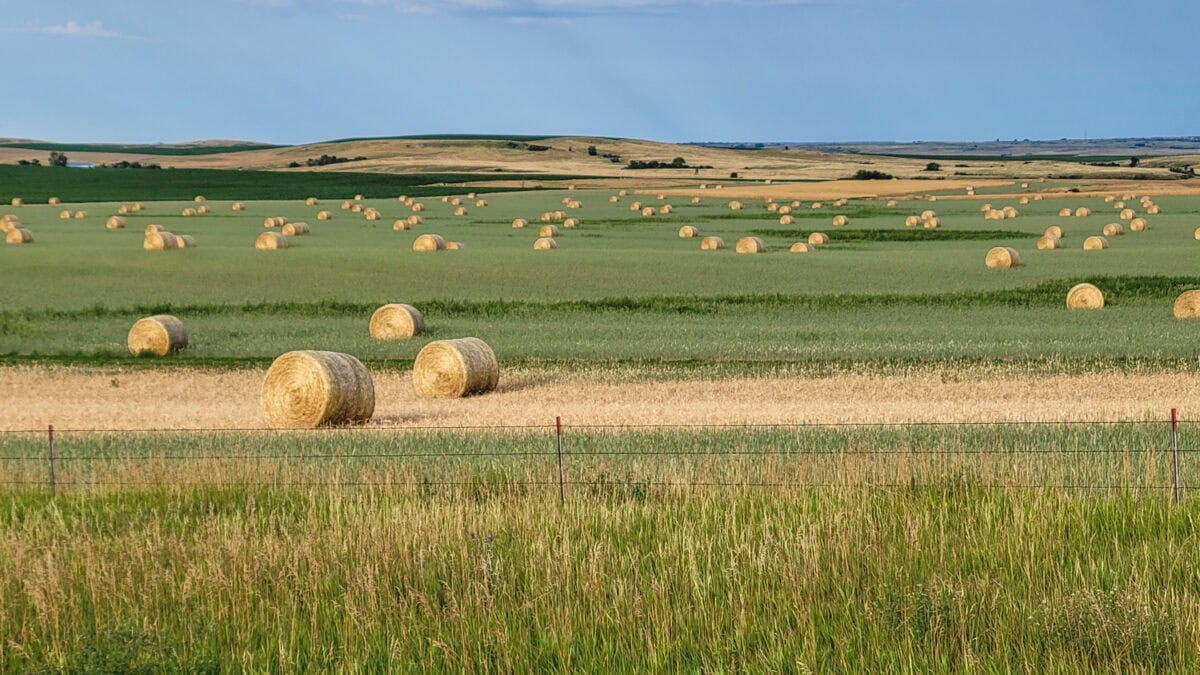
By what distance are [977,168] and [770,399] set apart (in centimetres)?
13770

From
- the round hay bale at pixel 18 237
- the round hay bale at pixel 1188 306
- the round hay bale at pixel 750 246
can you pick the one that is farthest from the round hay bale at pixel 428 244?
the round hay bale at pixel 1188 306

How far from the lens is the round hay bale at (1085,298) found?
35.4 m

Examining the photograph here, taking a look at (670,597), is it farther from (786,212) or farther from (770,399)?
(786,212)

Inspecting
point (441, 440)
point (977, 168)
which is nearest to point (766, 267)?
point (441, 440)

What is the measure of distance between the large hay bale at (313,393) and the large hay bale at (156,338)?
8612 mm

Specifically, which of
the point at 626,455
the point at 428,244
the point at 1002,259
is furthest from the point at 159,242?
the point at 626,455

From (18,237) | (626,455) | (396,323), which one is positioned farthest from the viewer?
(18,237)

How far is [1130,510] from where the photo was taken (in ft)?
37.8

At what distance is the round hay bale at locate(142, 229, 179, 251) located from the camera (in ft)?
167

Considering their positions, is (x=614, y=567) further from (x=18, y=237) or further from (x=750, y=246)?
(x=18, y=237)

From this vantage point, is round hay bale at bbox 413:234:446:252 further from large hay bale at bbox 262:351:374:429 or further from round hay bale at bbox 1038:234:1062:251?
large hay bale at bbox 262:351:374:429

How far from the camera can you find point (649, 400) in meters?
24.1

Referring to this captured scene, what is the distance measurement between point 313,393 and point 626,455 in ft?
26.5

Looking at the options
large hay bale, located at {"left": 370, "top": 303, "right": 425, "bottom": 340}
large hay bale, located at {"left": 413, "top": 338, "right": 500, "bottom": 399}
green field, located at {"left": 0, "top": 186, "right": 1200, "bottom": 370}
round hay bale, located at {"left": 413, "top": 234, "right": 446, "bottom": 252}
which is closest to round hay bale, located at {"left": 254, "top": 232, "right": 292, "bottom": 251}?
green field, located at {"left": 0, "top": 186, "right": 1200, "bottom": 370}
